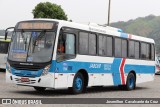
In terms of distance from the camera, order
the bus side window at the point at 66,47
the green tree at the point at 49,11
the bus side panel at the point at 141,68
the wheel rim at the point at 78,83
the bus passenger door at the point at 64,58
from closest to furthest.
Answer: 1. the bus passenger door at the point at 64,58
2. the bus side window at the point at 66,47
3. the wheel rim at the point at 78,83
4. the bus side panel at the point at 141,68
5. the green tree at the point at 49,11

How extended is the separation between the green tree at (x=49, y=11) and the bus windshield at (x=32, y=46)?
32.1 meters

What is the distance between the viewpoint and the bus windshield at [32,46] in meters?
16.6

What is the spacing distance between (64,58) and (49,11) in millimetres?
33276

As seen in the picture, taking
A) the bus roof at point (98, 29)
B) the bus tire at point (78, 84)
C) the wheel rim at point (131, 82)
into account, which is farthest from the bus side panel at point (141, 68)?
the bus tire at point (78, 84)

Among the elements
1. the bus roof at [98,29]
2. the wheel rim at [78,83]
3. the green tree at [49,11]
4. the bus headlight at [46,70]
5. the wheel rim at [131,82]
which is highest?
the green tree at [49,11]

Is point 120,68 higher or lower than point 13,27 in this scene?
lower

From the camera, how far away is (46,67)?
16422 mm

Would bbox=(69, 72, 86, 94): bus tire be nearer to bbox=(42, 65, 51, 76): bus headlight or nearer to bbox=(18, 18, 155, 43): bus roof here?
bbox=(42, 65, 51, 76): bus headlight

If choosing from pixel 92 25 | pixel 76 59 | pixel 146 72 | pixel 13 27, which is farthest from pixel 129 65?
pixel 13 27

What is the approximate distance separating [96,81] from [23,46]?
13.1ft

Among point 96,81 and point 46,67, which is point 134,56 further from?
point 46,67

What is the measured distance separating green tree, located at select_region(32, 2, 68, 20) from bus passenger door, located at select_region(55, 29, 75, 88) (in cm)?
3216

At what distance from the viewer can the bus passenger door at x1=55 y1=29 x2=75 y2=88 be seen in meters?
16.7

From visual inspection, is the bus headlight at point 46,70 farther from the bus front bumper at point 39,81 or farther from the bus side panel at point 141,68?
the bus side panel at point 141,68
